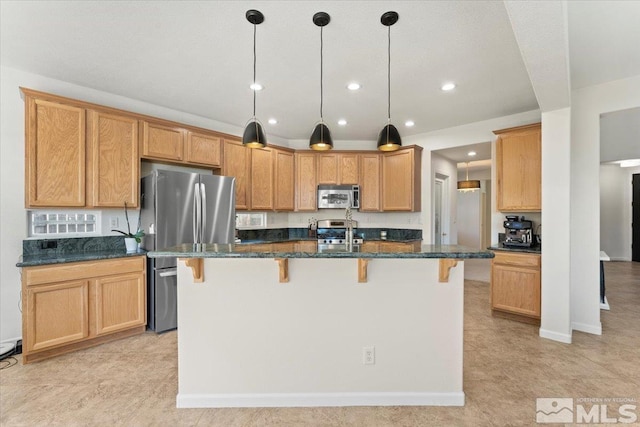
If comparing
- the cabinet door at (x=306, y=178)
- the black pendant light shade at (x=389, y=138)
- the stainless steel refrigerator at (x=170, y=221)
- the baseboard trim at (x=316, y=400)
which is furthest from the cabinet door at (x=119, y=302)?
the black pendant light shade at (x=389, y=138)

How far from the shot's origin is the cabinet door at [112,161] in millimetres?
3139

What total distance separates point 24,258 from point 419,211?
16.6 ft

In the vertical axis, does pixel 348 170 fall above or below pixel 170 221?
above

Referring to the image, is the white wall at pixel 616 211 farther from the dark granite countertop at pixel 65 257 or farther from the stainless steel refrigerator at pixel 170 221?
the dark granite countertop at pixel 65 257

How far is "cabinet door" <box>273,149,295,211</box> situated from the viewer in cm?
504

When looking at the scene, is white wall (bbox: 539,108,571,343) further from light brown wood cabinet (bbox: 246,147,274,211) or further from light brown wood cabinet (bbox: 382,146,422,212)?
light brown wood cabinet (bbox: 246,147,274,211)

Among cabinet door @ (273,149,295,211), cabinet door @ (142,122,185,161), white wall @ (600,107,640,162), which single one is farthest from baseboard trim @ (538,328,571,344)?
cabinet door @ (142,122,185,161)

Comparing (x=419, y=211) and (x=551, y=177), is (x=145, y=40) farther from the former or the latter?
(x=419, y=211)

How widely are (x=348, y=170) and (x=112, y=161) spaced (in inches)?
133

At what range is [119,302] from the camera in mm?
3152

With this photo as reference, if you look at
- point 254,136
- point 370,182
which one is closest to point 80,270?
point 254,136

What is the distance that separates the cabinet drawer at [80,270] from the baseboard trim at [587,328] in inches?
188

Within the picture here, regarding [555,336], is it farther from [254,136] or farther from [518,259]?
[254,136]
